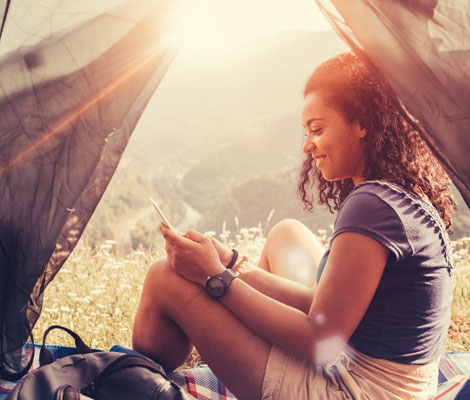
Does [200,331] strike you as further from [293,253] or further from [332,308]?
[293,253]

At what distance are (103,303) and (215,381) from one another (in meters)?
1.23

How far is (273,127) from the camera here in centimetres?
2759

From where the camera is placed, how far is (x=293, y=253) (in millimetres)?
2127

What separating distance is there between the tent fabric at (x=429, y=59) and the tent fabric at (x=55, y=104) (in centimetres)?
68

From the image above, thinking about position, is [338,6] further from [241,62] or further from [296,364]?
[241,62]

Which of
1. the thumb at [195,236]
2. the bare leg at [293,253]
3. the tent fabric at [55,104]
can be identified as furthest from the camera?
the bare leg at [293,253]

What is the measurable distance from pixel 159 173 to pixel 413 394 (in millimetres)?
21804

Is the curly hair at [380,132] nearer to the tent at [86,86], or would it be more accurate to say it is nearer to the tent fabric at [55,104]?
the tent at [86,86]

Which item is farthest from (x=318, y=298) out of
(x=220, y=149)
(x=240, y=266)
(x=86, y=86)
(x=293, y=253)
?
(x=220, y=149)

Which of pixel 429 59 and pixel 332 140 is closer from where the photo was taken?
pixel 429 59

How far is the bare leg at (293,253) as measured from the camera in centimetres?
208

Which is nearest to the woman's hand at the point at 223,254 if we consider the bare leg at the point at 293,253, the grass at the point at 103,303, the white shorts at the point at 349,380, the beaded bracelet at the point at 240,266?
the beaded bracelet at the point at 240,266

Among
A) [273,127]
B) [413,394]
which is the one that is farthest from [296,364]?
[273,127]

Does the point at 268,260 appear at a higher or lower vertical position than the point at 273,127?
higher
